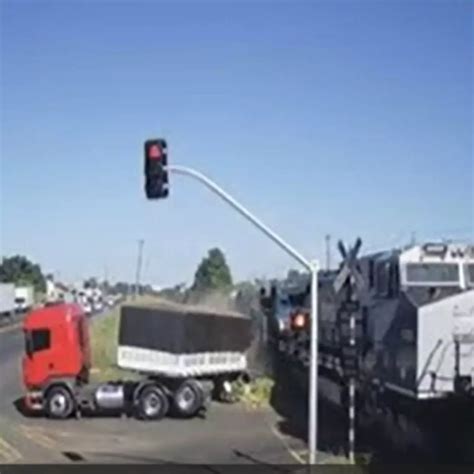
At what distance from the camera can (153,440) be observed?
80.9 ft

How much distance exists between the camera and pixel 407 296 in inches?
789

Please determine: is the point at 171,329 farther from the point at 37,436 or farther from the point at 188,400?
the point at 37,436

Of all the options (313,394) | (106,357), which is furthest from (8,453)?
(106,357)

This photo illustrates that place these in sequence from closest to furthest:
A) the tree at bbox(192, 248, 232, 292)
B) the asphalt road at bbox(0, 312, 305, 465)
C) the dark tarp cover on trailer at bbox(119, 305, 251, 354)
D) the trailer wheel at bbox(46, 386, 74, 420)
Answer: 1. the asphalt road at bbox(0, 312, 305, 465)
2. the trailer wheel at bbox(46, 386, 74, 420)
3. the dark tarp cover on trailer at bbox(119, 305, 251, 354)
4. the tree at bbox(192, 248, 232, 292)

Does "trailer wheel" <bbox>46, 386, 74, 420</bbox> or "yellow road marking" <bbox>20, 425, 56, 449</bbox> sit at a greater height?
"trailer wheel" <bbox>46, 386, 74, 420</bbox>

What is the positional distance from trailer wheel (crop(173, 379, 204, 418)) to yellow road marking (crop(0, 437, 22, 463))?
690 centimetres

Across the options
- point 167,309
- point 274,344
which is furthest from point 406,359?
point 274,344

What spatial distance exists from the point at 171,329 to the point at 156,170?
11885 mm

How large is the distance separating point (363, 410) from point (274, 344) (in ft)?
47.8

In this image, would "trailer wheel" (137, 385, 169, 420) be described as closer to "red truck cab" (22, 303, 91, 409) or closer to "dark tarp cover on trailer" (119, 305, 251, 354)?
"dark tarp cover on trailer" (119, 305, 251, 354)

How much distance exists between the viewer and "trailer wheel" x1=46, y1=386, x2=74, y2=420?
29.0 meters

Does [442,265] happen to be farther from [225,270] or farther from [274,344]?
[225,270]


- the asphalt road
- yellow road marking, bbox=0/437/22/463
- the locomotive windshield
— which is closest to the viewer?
the locomotive windshield

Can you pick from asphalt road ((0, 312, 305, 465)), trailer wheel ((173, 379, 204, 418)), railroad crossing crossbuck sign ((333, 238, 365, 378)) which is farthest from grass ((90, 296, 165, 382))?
railroad crossing crossbuck sign ((333, 238, 365, 378))
